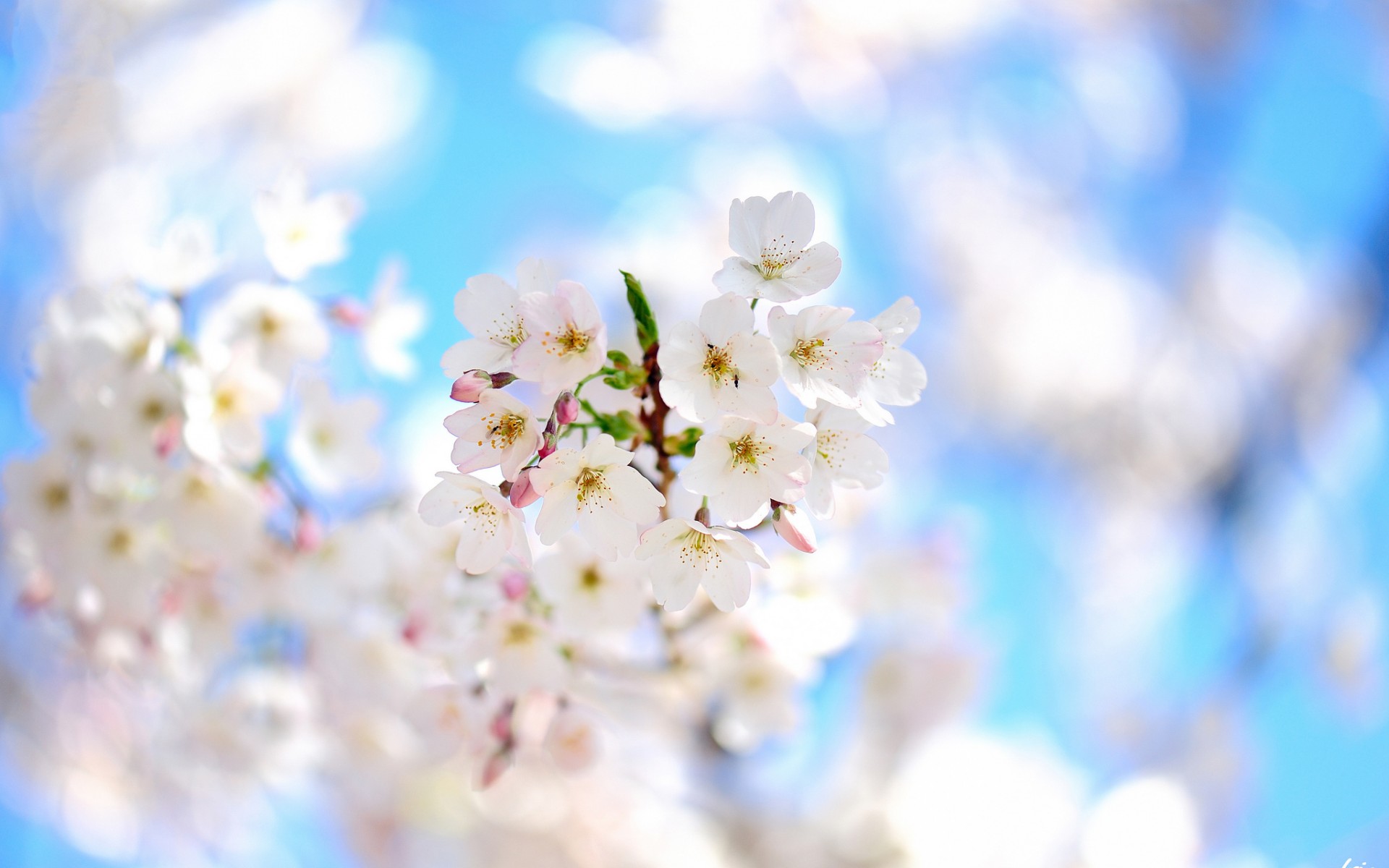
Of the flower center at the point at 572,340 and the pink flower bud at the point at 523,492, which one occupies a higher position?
the flower center at the point at 572,340

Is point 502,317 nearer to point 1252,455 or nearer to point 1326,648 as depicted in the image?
point 1326,648

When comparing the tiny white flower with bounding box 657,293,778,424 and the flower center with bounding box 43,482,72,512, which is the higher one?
the flower center with bounding box 43,482,72,512

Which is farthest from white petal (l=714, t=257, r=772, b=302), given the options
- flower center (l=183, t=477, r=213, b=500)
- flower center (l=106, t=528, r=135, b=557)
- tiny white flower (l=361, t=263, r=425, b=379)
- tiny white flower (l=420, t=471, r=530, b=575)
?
flower center (l=106, t=528, r=135, b=557)

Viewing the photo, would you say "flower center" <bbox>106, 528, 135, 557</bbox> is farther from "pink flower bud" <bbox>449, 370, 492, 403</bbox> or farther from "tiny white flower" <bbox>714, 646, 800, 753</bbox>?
"tiny white flower" <bbox>714, 646, 800, 753</bbox>

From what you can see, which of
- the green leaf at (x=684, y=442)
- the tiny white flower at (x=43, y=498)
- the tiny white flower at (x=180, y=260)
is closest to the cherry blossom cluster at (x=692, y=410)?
the green leaf at (x=684, y=442)

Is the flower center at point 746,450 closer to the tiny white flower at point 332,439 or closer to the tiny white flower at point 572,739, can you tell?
the tiny white flower at point 572,739

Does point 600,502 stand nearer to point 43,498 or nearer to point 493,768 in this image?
point 493,768

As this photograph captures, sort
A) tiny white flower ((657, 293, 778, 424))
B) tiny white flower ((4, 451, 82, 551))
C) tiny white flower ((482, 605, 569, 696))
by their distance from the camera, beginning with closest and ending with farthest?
tiny white flower ((657, 293, 778, 424))
tiny white flower ((482, 605, 569, 696))
tiny white flower ((4, 451, 82, 551))
